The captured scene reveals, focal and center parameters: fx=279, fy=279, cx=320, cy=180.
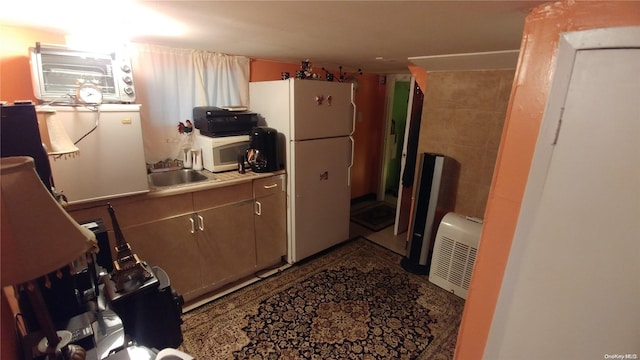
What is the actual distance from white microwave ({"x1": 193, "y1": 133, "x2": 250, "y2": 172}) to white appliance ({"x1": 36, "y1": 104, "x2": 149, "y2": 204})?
0.64 meters

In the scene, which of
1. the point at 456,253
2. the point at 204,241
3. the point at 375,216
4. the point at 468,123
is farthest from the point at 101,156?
the point at 375,216

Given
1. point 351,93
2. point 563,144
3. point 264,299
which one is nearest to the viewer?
point 563,144

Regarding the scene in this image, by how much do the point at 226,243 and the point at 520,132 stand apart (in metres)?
2.14

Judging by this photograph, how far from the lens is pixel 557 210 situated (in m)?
1.01

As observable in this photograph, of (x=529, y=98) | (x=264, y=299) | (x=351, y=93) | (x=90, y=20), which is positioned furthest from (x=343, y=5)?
(x=264, y=299)

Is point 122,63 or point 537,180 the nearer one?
point 537,180

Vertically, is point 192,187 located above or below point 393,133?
below

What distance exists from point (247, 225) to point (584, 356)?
217 centimetres

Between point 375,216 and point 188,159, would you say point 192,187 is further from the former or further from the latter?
point 375,216

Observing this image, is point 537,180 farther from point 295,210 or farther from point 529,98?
point 295,210

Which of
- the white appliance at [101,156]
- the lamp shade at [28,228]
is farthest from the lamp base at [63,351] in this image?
the white appliance at [101,156]

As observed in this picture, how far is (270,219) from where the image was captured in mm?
2615

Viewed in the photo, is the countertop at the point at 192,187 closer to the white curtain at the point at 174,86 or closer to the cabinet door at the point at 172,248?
the cabinet door at the point at 172,248

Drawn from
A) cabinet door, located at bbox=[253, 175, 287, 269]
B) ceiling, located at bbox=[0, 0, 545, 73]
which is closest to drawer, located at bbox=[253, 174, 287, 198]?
cabinet door, located at bbox=[253, 175, 287, 269]
